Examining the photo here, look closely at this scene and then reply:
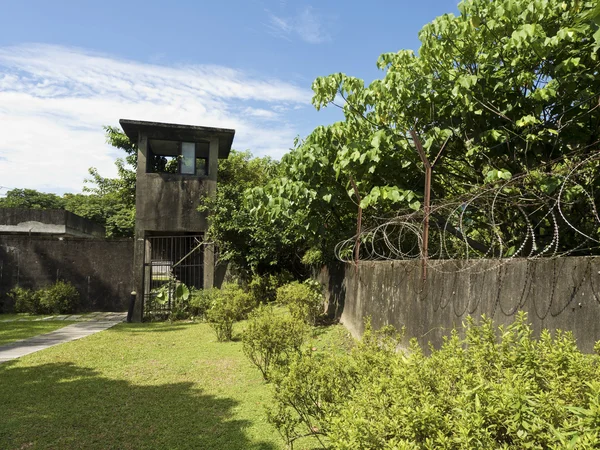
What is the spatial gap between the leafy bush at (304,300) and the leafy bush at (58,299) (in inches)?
299

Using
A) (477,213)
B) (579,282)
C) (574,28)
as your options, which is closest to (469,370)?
(579,282)

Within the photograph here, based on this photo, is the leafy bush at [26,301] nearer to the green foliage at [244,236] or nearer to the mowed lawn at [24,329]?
the mowed lawn at [24,329]

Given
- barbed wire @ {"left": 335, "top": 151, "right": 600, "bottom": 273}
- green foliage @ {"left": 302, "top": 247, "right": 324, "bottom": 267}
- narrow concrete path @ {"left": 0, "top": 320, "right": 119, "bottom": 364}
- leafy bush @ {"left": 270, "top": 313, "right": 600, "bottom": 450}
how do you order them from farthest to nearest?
green foliage @ {"left": 302, "top": 247, "right": 324, "bottom": 267}
narrow concrete path @ {"left": 0, "top": 320, "right": 119, "bottom": 364}
barbed wire @ {"left": 335, "top": 151, "right": 600, "bottom": 273}
leafy bush @ {"left": 270, "top": 313, "right": 600, "bottom": 450}

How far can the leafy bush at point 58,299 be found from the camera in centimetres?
1338

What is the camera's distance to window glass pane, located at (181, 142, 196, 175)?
1327cm

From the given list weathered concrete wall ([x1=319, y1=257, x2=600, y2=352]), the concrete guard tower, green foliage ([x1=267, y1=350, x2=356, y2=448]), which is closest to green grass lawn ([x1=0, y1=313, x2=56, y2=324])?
the concrete guard tower

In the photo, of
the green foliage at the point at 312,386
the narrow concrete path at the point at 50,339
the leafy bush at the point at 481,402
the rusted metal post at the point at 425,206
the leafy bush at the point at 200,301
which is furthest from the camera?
the leafy bush at the point at 200,301

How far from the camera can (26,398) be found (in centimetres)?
528

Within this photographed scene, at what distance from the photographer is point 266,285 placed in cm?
1270

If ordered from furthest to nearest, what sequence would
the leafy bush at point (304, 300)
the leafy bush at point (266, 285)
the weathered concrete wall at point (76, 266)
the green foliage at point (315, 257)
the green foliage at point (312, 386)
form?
the weathered concrete wall at point (76, 266)
the leafy bush at point (266, 285)
the green foliage at point (315, 257)
the leafy bush at point (304, 300)
the green foliage at point (312, 386)

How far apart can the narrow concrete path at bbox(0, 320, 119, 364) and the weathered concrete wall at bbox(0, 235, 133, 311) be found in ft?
8.31

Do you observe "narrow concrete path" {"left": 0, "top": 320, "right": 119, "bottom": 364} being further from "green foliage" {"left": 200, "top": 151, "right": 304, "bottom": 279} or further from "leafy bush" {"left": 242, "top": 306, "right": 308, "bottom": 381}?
"leafy bush" {"left": 242, "top": 306, "right": 308, "bottom": 381}

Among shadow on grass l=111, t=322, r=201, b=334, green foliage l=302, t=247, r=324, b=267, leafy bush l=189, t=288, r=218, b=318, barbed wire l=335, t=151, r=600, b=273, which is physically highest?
barbed wire l=335, t=151, r=600, b=273

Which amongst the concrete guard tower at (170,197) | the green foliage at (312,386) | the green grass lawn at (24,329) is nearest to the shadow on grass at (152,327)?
the concrete guard tower at (170,197)
